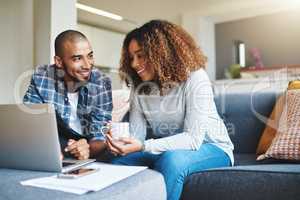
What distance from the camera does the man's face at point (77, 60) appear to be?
4.63 ft

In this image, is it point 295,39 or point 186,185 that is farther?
point 295,39

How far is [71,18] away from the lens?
3525 millimetres

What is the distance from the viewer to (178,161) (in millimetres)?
1134

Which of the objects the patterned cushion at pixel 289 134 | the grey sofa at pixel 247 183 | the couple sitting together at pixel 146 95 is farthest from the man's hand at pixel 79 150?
the patterned cushion at pixel 289 134

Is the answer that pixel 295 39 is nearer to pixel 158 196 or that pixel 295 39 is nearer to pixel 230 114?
pixel 230 114

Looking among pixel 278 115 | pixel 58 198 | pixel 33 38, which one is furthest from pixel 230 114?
pixel 33 38

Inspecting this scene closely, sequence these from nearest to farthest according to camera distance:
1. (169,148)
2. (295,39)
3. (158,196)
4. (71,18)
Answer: (158,196)
(169,148)
(71,18)
(295,39)

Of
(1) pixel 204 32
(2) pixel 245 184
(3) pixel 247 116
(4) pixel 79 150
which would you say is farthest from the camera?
(1) pixel 204 32

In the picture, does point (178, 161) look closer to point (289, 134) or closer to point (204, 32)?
point (289, 134)

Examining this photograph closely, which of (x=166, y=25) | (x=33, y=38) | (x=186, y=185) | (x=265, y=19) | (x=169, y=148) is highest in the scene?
(x=265, y=19)

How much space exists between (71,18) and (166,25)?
229cm

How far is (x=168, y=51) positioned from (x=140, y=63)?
0.13 meters

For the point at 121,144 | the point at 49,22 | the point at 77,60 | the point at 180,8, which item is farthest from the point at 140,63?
the point at 180,8

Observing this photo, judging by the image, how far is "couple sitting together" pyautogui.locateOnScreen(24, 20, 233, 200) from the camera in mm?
1320
